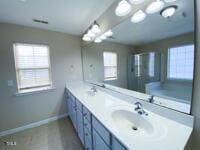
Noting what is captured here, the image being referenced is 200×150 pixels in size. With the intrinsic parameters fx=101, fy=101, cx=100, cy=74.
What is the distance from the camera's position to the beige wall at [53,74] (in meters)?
2.17

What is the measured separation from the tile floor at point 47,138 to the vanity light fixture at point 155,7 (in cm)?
229

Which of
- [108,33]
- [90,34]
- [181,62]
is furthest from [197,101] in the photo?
[90,34]

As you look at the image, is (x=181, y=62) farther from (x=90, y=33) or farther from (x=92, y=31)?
(x=90, y=33)

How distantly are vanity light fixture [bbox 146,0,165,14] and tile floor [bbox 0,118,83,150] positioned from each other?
7.51 ft

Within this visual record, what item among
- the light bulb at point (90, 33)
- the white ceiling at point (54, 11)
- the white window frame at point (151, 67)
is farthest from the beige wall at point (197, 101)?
the light bulb at point (90, 33)

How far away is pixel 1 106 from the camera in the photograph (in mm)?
2180

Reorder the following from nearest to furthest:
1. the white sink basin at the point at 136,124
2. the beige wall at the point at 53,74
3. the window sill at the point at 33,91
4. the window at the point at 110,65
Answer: the white sink basin at the point at 136,124
the window at the point at 110,65
the beige wall at the point at 53,74
the window sill at the point at 33,91

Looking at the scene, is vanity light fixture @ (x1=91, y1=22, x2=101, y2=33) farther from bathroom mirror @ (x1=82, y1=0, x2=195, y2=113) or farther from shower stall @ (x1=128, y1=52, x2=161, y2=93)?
shower stall @ (x1=128, y1=52, x2=161, y2=93)

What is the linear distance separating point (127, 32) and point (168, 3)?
616 millimetres

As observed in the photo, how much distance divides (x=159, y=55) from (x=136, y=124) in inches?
32.3

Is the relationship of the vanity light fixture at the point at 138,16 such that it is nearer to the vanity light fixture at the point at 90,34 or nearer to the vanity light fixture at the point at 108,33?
the vanity light fixture at the point at 108,33

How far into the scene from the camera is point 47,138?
2.06 meters

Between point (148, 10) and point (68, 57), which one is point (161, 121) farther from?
point (68, 57)

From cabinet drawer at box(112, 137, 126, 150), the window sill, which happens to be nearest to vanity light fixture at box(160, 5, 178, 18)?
cabinet drawer at box(112, 137, 126, 150)
